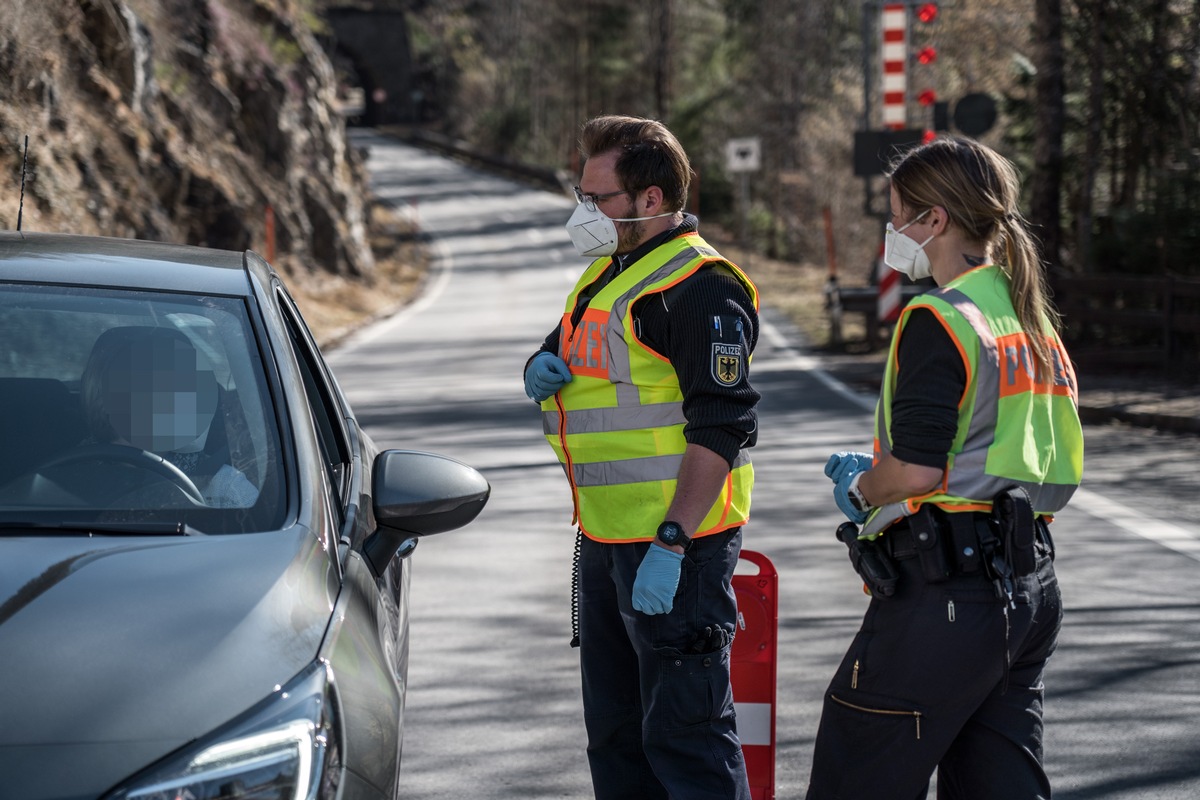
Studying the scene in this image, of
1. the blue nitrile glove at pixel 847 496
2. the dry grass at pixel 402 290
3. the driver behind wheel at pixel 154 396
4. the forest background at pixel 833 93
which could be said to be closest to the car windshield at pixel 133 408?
the driver behind wheel at pixel 154 396

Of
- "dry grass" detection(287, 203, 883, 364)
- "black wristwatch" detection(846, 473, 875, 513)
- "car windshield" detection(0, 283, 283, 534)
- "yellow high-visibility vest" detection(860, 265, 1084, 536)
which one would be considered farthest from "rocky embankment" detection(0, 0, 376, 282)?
"yellow high-visibility vest" detection(860, 265, 1084, 536)

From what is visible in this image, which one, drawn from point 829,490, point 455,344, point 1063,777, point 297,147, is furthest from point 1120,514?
point 297,147

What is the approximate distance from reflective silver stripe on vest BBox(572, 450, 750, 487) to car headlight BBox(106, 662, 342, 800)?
1091mm

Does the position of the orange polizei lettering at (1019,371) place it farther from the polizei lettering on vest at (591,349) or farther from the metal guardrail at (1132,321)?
the metal guardrail at (1132,321)

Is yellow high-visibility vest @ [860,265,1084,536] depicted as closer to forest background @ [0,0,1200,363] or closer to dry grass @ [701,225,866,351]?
forest background @ [0,0,1200,363]

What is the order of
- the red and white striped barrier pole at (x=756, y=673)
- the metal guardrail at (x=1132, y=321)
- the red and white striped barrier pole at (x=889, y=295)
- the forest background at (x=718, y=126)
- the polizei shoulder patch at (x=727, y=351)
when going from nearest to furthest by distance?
1. the polizei shoulder patch at (x=727, y=351)
2. the red and white striped barrier pole at (x=756, y=673)
3. the metal guardrail at (x=1132, y=321)
4. the red and white striped barrier pole at (x=889, y=295)
5. the forest background at (x=718, y=126)

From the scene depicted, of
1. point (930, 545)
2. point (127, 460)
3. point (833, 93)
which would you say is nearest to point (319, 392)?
point (127, 460)

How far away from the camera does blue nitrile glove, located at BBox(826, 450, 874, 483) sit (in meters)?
3.16

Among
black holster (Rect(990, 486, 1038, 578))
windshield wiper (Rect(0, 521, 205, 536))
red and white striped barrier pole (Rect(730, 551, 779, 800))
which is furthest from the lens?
red and white striped barrier pole (Rect(730, 551, 779, 800))

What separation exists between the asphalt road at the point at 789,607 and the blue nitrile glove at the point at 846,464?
5.20 ft

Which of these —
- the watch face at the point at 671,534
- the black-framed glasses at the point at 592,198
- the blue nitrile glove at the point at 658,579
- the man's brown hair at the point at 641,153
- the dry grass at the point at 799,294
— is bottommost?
the dry grass at the point at 799,294

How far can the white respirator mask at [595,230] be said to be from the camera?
11.1ft

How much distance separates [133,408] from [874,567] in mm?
1614

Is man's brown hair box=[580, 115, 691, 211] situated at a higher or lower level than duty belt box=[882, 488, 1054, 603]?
higher
